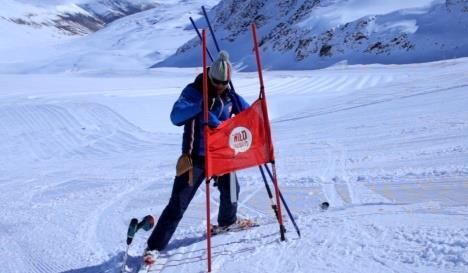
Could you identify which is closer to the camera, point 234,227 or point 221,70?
point 221,70

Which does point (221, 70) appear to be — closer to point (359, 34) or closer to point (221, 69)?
point (221, 69)

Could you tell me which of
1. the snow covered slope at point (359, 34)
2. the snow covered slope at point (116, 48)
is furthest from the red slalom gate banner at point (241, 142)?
the snow covered slope at point (116, 48)

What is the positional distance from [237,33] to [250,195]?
182 feet

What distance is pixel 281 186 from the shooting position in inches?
277

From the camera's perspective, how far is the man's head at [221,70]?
4156 millimetres

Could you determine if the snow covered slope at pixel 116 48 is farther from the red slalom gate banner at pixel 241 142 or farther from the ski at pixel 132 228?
the red slalom gate banner at pixel 241 142

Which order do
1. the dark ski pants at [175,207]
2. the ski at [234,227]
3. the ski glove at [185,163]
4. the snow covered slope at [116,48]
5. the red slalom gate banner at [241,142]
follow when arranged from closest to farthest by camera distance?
the red slalom gate banner at [241,142] → the ski glove at [185,163] → the dark ski pants at [175,207] → the ski at [234,227] → the snow covered slope at [116,48]

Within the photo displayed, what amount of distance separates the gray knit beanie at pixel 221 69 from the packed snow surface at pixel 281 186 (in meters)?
1.29

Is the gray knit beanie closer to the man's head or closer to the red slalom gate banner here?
the man's head

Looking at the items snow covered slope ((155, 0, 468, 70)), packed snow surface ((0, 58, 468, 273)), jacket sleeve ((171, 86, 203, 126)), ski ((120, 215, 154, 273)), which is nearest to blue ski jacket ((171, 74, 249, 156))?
jacket sleeve ((171, 86, 203, 126))

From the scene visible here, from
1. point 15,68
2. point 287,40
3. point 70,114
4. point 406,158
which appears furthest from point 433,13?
point 15,68

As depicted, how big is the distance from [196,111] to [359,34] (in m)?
38.7

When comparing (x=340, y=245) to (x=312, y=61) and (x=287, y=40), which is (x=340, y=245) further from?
(x=287, y=40)

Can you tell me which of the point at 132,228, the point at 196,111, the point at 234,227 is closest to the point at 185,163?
the point at 196,111
